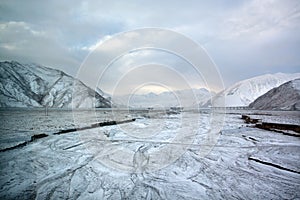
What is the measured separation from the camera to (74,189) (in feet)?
12.0

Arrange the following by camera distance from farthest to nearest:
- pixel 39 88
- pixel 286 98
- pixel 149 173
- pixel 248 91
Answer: pixel 248 91, pixel 39 88, pixel 286 98, pixel 149 173

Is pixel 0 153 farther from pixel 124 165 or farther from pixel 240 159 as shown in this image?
pixel 240 159

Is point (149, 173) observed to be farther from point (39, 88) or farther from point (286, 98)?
point (39, 88)

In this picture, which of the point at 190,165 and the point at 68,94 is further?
the point at 68,94

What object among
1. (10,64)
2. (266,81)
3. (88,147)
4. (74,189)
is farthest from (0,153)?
(266,81)

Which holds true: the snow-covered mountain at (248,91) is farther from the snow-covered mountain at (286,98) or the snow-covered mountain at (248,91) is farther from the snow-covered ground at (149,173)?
the snow-covered ground at (149,173)

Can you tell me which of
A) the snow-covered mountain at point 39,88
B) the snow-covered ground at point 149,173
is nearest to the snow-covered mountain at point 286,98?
the snow-covered ground at point 149,173

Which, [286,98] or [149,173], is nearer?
[149,173]

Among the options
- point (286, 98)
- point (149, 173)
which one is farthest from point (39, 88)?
point (286, 98)

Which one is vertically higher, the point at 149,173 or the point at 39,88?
the point at 39,88

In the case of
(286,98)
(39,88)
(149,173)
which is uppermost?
(39,88)

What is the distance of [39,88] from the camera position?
88000mm

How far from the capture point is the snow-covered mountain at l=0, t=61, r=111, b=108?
74.7 m

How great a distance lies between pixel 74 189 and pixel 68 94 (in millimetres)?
98634
